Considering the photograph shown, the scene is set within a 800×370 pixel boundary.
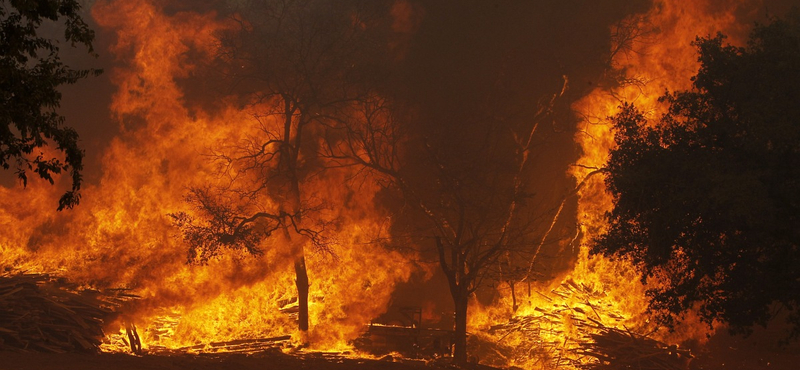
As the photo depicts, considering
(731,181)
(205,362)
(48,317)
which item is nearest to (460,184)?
(205,362)

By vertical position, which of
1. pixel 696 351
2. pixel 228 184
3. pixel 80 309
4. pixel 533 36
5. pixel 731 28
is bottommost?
pixel 696 351

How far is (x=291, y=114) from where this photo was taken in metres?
23.7

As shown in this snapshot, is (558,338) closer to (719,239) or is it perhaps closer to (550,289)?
(550,289)

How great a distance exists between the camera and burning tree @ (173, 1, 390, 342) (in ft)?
79.1

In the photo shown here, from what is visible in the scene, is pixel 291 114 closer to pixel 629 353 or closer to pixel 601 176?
pixel 601 176

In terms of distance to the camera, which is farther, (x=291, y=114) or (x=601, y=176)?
(x=601, y=176)

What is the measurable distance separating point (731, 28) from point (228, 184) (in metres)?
19.4

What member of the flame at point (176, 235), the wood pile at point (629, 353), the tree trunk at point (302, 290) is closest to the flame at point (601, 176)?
the wood pile at point (629, 353)

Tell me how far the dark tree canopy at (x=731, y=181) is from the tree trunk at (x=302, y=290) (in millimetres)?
13079

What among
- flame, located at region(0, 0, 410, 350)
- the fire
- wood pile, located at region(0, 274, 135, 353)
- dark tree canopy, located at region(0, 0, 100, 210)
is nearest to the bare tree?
the fire

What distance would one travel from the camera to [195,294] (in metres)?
24.4

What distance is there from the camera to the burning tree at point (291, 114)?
24109mm

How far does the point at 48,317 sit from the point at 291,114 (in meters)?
9.96

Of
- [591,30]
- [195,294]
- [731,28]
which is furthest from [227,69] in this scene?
[731,28]
